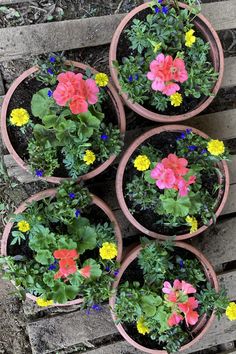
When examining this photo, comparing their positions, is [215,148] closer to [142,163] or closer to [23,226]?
[142,163]

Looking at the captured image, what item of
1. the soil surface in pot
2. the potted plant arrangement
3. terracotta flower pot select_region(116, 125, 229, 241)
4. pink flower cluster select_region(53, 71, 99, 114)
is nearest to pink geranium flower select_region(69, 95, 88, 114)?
pink flower cluster select_region(53, 71, 99, 114)

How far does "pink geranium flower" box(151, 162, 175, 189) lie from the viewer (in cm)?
161

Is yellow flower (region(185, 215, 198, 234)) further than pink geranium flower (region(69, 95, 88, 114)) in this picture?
Yes

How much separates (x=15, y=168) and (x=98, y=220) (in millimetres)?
433

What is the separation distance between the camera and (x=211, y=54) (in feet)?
6.52

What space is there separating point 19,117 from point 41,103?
97 millimetres

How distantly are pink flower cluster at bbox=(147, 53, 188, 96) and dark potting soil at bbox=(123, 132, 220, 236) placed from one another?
33 centimetres

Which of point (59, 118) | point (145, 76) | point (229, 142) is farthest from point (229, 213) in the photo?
point (59, 118)

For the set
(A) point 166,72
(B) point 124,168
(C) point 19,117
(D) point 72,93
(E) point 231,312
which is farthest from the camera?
(B) point 124,168

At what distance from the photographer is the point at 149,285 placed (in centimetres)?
188

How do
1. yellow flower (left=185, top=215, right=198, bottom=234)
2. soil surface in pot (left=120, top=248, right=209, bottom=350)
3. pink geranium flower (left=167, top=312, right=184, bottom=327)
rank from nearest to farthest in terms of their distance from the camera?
pink geranium flower (left=167, top=312, right=184, bottom=327)
yellow flower (left=185, top=215, right=198, bottom=234)
soil surface in pot (left=120, top=248, right=209, bottom=350)

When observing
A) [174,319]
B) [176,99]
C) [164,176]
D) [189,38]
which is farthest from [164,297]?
[189,38]

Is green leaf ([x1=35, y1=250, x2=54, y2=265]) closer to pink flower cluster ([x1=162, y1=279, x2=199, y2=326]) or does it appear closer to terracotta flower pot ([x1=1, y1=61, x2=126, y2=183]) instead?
terracotta flower pot ([x1=1, y1=61, x2=126, y2=183])

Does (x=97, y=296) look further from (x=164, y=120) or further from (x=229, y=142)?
(x=229, y=142)
